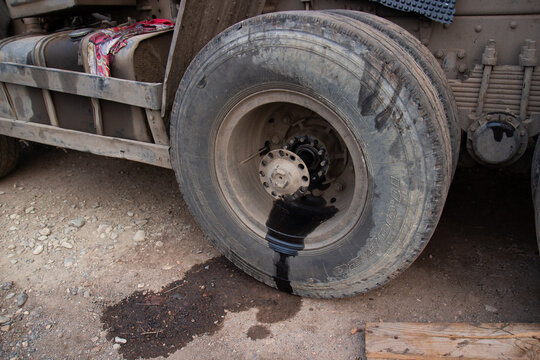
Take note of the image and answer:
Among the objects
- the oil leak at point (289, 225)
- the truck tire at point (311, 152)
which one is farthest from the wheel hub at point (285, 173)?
the oil leak at point (289, 225)

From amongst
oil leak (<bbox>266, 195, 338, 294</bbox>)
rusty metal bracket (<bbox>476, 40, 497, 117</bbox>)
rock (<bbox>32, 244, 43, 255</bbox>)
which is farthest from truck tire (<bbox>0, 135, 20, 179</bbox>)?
rusty metal bracket (<bbox>476, 40, 497, 117</bbox>)

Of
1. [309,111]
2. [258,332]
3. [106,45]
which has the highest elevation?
[106,45]

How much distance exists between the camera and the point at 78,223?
11.3 ft

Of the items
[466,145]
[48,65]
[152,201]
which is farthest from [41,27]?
[466,145]

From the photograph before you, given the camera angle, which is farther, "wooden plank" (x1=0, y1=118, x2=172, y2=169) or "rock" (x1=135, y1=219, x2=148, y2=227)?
"rock" (x1=135, y1=219, x2=148, y2=227)

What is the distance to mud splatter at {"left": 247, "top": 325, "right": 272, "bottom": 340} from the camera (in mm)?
2389

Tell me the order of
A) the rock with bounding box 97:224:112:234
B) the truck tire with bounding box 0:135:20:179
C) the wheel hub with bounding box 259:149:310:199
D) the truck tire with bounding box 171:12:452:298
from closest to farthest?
1. the truck tire with bounding box 171:12:452:298
2. the wheel hub with bounding box 259:149:310:199
3. the rock with bounding box 97:224:112:234
4. the truck tire with bounding box 0:135:20:179

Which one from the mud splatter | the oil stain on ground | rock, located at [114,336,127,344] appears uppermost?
rock, located at [114,336,127,344]

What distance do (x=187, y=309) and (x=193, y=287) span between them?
188 mm

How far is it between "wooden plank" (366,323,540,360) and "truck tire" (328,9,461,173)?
809mm

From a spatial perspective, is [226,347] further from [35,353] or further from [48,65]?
[48,65]

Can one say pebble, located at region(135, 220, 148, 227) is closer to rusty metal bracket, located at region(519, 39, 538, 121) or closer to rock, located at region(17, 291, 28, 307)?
rock, located at region(17, 291, 28, 307)

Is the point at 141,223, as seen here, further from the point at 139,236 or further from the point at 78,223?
the point at 78,223

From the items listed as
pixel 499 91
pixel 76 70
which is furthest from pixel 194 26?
pixel 499 91
